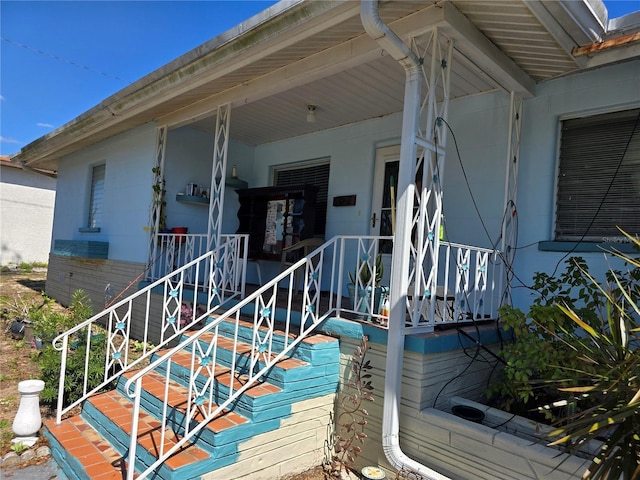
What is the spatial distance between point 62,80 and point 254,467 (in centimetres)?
1282

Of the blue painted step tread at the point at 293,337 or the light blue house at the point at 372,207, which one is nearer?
the light blue house at the point at 372,207

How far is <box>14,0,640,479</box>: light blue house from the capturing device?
2945 mm

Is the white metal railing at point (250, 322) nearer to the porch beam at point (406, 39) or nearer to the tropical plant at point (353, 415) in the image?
the tropical plant at point (353, 415)

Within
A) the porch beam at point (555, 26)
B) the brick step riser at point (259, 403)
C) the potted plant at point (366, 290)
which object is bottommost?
the brick step riser at point (259, 403)

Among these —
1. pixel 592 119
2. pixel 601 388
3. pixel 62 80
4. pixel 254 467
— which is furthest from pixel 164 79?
pixel 62 80

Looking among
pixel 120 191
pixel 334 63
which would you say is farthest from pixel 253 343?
pixel 120 191

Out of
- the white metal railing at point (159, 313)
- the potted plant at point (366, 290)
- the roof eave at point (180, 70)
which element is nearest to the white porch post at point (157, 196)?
the roof eave at point (180, 70)

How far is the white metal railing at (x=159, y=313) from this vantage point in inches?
148

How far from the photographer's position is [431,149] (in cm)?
326

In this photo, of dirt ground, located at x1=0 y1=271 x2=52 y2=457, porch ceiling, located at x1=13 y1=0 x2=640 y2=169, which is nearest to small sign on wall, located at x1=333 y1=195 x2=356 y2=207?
porch ceiling, located at x1=13 y1=0 x2=640 y2=169

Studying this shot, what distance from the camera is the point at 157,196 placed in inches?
241

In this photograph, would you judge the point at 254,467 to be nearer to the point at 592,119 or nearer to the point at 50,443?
the point at 50,443

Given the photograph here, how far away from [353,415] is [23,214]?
16.9 metres

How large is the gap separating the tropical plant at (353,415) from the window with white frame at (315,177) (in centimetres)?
319
